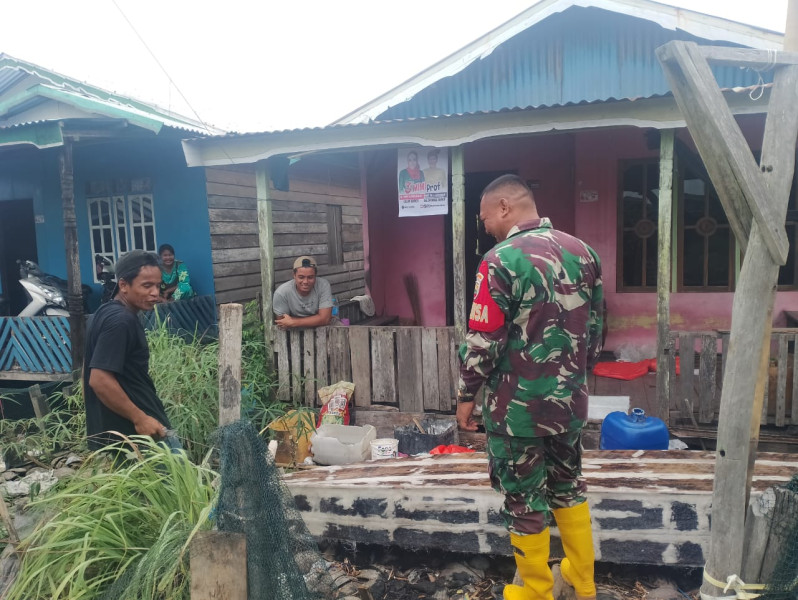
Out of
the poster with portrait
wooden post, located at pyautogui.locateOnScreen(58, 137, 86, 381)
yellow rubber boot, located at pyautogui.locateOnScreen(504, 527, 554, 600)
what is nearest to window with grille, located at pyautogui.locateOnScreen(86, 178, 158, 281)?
wooden post, located at pyautogui.locateOnScreen(58, 137, 86, 381)

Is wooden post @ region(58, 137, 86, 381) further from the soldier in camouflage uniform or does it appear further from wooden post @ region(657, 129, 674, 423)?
wooden post @ region(657, 129, 674, 423)

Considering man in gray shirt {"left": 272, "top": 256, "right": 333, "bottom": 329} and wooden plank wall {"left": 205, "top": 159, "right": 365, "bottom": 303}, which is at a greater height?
wooden plank wall {"left": 205, "top": 159, "right": 365, "bottom": 303}

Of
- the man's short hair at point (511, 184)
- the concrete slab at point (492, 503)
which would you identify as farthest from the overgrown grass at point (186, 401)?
the man's short hair at point (511, 184)

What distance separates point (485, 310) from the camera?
2.38m

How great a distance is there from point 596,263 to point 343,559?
240cm

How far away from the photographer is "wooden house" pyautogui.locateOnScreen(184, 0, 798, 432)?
525cm

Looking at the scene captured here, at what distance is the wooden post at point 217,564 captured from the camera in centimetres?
219

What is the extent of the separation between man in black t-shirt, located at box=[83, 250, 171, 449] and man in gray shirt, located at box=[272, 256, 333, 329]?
2789 mm

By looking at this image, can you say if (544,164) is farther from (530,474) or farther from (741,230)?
(530,474)

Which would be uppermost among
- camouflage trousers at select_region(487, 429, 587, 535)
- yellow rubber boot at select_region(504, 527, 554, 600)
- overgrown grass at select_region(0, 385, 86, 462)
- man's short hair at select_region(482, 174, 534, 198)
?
man's short hair at select_region(482, 174, 534, 198)

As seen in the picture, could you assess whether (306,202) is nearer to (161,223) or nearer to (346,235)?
(346,235)

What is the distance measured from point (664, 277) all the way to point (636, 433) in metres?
1.47

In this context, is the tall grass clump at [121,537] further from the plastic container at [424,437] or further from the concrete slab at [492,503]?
the plastic container at [424,437]

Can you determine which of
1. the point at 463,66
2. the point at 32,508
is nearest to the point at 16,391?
the point at 32,508
